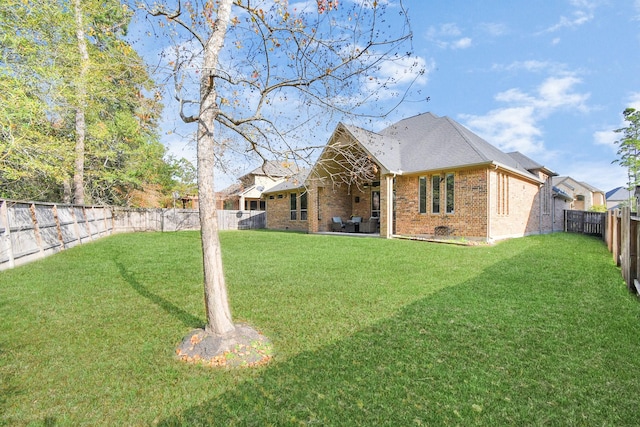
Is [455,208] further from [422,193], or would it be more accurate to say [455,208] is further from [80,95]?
[80,95]

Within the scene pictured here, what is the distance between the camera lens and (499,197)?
1284cm

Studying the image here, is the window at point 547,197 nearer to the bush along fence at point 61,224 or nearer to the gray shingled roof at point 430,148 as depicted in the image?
the gray shingled roof at point 430,148

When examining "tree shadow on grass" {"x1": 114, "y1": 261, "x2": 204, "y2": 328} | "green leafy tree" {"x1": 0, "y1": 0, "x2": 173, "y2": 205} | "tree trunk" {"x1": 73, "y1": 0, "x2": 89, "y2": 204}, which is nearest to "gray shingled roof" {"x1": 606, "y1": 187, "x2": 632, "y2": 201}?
"tree shadow on grass" {"x1": 114, "y1": 261, "x2": 204, "y2": 328}

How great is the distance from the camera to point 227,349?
329 cm

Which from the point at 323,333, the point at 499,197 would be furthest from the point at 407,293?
the point at 499,197

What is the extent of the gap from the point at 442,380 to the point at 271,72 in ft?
12.9

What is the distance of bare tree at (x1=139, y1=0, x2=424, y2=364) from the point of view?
3.50m

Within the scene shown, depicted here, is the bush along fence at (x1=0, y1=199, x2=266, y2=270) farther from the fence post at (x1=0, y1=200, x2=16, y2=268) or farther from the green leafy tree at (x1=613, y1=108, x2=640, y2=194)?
the green leafy tree at (x1=613, y1=108, x2=640, y2=194)

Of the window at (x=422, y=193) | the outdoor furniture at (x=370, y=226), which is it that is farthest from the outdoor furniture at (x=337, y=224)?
the window at (x=422, y=193)

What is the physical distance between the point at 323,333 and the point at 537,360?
2.28m

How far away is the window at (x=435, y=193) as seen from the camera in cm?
1321

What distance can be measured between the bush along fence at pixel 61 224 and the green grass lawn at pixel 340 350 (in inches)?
68.7

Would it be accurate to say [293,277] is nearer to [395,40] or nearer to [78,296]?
[78,296]

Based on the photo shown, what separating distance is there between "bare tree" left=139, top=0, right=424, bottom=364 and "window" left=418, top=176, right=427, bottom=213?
10.2 meters
